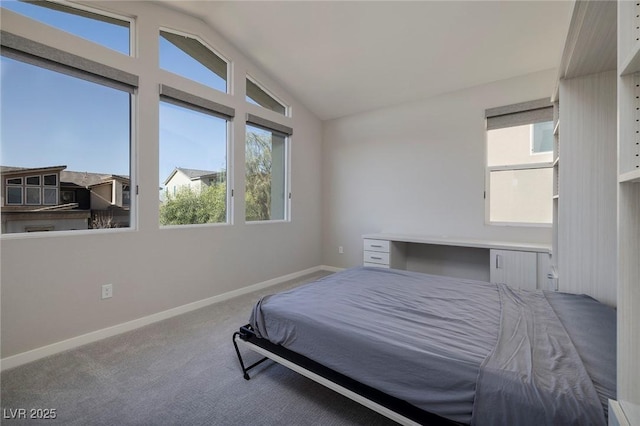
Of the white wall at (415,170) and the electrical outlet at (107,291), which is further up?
the white wall at (415,170)

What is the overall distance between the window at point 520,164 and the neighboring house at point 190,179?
130 inches

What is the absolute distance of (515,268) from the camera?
2811 millimetres

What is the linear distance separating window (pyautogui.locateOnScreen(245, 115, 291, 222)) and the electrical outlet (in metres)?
1.64

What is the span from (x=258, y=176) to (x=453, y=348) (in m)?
3.25

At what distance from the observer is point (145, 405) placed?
1578 millimetres

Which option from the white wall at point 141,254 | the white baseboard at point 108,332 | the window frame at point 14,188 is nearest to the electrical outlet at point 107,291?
the white wall at point 141,254

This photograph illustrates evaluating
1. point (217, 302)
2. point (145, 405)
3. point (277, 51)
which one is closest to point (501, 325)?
point (145, 405)

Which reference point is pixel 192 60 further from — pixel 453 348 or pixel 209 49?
pixel 453 348

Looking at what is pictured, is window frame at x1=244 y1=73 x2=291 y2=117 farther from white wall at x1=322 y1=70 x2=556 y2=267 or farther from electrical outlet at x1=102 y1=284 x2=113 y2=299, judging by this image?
electrical outlet at x1=102 y1=284 x2=113 y2=299

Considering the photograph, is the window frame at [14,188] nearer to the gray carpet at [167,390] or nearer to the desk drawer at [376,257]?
the gray carpet at [167,390]

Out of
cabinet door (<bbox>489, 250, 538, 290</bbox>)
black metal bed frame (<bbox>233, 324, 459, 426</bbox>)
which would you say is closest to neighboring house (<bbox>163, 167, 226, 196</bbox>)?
black metal bed frame (<bbox>233, 324, 459, 426</bbox>)

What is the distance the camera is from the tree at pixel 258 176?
376 cm

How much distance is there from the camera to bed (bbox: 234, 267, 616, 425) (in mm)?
965

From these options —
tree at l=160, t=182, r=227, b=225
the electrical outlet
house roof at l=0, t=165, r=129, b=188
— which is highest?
house roof at l=0, t=165, r=129, b=188
